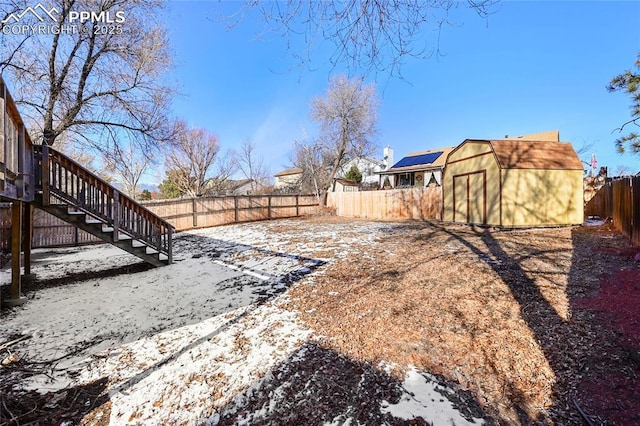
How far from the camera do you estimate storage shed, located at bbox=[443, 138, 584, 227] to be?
9211 mm

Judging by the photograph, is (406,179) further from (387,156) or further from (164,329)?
(164,329)

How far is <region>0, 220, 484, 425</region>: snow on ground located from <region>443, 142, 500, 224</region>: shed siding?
5624 mm

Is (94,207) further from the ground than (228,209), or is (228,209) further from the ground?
(228,209)

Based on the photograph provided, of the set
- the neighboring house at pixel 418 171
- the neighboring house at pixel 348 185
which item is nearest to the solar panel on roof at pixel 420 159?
the neighboring house at pixel 418 171

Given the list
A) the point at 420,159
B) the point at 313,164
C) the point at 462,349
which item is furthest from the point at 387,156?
the point at 462,349

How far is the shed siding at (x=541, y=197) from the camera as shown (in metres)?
9.20

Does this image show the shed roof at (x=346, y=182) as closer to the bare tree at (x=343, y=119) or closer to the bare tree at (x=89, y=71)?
the bare tree at (x=343, y=119)

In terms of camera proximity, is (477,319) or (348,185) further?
(348,185)

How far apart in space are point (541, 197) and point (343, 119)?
14420 mm

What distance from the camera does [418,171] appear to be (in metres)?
22.6

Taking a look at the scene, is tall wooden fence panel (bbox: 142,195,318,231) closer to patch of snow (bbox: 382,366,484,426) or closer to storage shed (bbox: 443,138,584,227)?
storage shed (bbox: 443,138,584,227)

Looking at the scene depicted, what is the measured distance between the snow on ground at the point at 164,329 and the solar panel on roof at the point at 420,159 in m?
18.3

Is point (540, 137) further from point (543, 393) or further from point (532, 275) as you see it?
point (543, 393)

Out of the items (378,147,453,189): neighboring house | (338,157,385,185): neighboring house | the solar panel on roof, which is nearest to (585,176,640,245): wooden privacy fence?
(378,147,453,189): neighboring house
